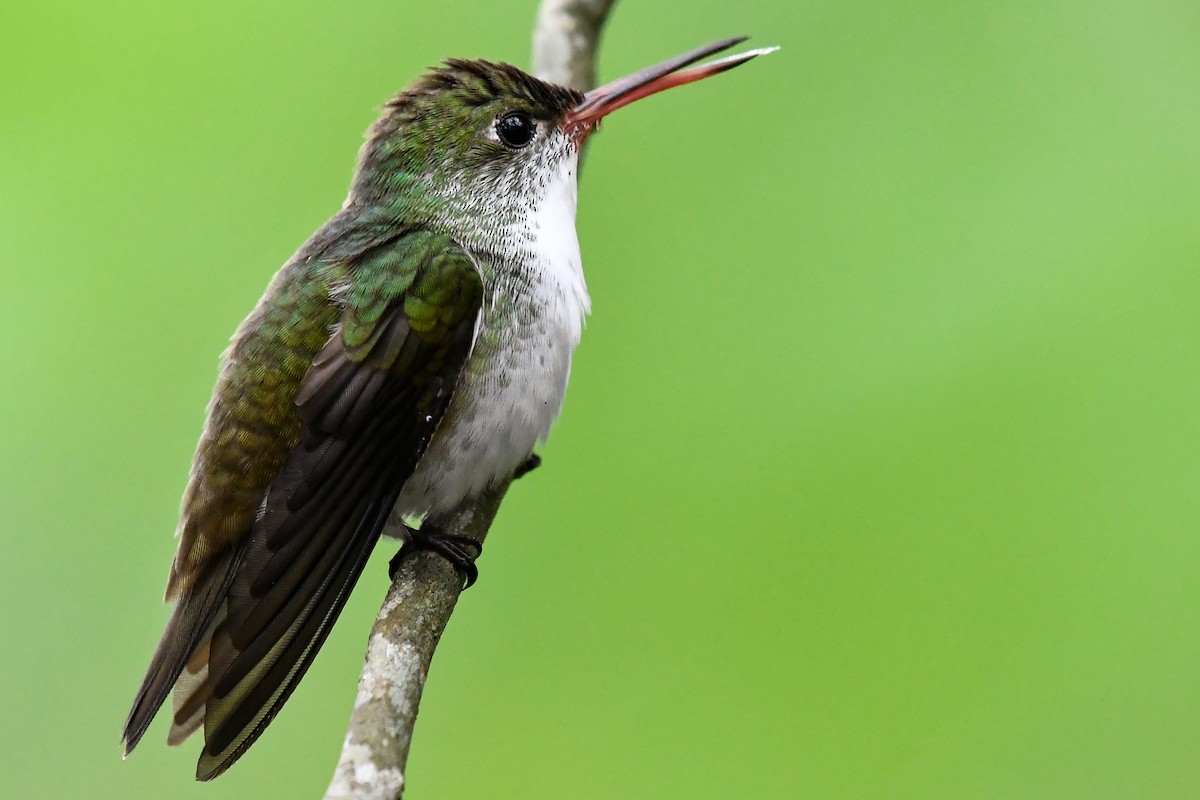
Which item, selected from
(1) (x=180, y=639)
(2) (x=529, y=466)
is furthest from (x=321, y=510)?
(2) (x=529, y=466)

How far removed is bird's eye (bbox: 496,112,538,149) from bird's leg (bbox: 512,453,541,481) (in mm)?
1129

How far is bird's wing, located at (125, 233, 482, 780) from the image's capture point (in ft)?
11.3

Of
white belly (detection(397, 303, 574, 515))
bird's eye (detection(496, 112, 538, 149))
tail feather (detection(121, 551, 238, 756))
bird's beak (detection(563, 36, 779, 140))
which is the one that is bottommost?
tail feather (detection(121, 551, 238, 756))

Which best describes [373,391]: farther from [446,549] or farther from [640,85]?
[640,85]

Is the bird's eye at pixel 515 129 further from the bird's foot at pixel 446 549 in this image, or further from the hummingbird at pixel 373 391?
the bird's foot at pixel 446 549

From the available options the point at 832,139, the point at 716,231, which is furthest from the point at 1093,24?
the point at 716,231

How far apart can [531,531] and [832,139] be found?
191cm

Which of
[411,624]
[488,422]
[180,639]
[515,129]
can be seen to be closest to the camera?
[411,624]

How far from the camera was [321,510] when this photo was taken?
3.60m

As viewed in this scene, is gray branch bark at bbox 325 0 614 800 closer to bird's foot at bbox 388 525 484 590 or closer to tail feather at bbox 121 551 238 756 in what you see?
bird's foot at bbox 388 525 484 590

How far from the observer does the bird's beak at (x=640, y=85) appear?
4.41m

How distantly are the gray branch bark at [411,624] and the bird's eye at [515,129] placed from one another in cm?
63

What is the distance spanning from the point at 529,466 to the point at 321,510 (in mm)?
1204

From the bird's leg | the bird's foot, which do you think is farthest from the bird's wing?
the bird's leg
